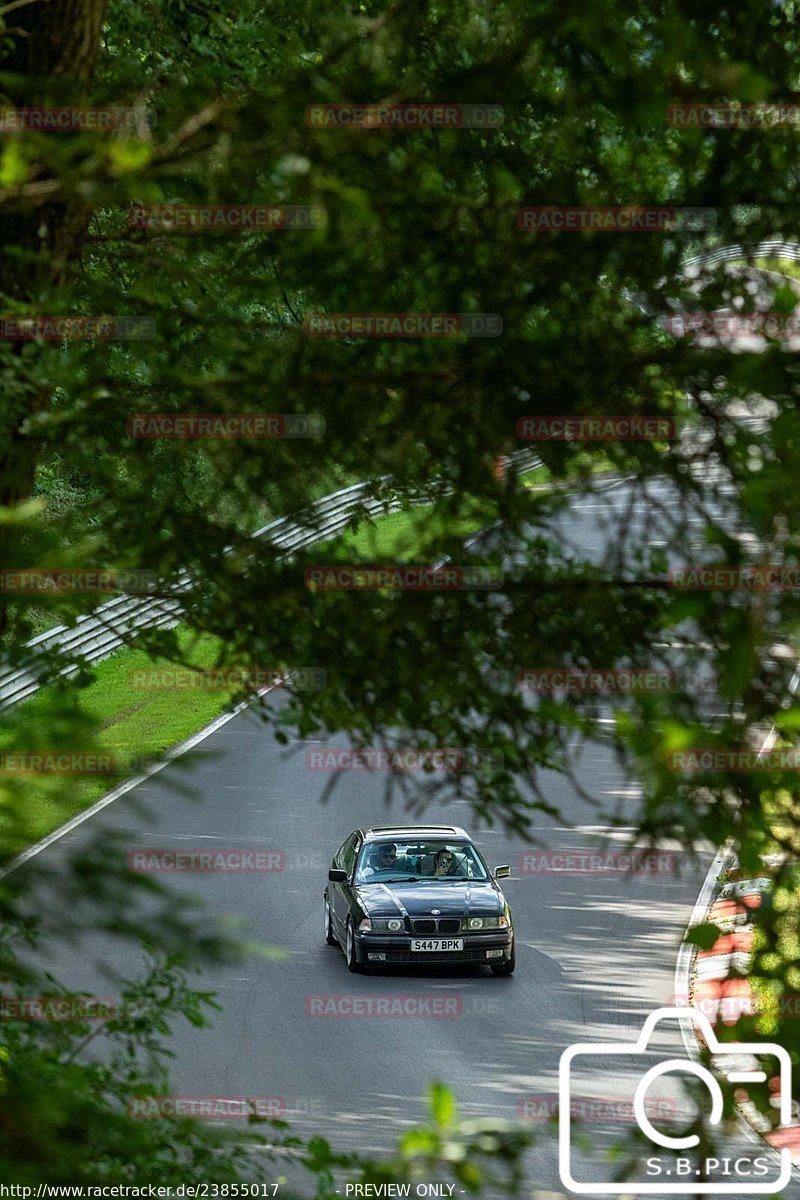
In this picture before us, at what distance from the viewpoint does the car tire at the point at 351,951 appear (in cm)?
1598

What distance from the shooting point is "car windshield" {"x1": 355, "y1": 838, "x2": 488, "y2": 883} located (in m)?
16.6
